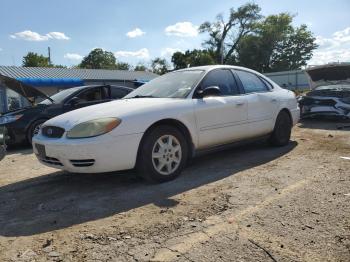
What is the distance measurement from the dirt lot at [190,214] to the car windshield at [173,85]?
1128 mm

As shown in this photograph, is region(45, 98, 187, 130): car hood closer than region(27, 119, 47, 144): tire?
Yes

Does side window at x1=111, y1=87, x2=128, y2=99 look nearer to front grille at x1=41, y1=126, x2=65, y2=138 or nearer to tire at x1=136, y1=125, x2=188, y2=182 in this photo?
Result: front grille at x1=41, y1=126, x2=65, y2=138

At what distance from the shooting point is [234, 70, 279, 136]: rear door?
6.11 metres

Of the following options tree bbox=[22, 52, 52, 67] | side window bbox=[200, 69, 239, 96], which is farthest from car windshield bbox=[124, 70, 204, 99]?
tree bbox=[22, 52, 52, 67]

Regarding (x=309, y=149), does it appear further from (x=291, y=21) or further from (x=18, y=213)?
(x=291, y=21)

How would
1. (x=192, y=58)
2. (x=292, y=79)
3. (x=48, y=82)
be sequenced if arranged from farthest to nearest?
(x=192, y=58) → (x=292, y=79) → (x=48, y=82)

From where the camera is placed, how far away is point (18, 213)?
3.96 meters

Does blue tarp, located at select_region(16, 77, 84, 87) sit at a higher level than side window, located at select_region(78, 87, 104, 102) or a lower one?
higher

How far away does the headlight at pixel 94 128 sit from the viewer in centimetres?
439

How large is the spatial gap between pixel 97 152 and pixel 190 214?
1.33m

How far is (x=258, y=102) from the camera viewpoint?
6.23 m

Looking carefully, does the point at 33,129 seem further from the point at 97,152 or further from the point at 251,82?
the point at 251,82

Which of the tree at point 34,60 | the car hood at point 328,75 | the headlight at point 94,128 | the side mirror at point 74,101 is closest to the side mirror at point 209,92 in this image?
the headlight at point 94,128

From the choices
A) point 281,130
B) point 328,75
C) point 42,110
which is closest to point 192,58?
point 328,75
